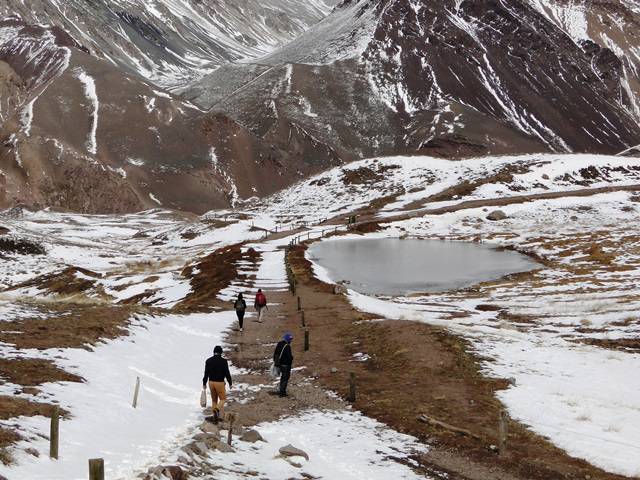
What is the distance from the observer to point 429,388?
771 inches

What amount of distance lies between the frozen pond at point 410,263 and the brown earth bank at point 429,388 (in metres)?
18.3

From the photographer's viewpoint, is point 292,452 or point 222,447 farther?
point 292,452

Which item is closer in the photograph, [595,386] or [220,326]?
[595,386]

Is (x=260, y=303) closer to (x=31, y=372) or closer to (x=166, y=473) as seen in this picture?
(x=31, y=372)

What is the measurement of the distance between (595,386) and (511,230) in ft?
233

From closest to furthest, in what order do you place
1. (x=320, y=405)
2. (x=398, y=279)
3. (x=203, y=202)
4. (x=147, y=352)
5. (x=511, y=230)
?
(x=320, y=405) → (x=147, y=352) → (x=398, y=279) → (x=511, y=230) → (x=203, y=202)

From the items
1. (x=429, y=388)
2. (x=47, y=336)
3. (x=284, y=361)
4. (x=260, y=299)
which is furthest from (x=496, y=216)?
(x=47, y=336)

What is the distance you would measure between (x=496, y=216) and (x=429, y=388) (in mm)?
80246

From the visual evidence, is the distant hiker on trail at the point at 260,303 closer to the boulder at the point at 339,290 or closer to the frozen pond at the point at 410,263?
the boulder at the point at 339,290

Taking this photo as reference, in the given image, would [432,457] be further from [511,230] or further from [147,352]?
[511,230]

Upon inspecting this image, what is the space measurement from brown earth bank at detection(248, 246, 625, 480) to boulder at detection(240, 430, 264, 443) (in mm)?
3933

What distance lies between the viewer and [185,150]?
646ft

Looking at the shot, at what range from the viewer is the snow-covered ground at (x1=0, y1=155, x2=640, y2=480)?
13391 millimetres

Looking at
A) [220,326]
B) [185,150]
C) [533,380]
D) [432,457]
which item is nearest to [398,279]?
[220,326]
